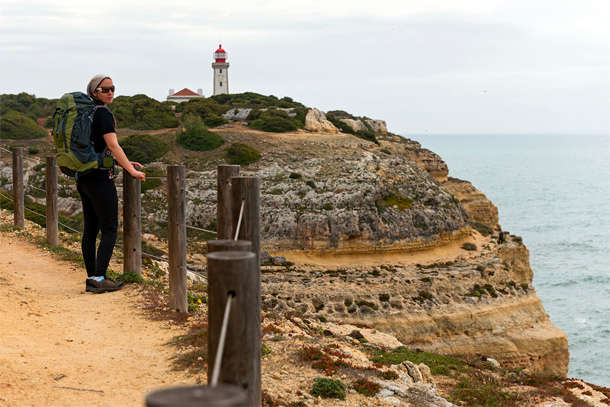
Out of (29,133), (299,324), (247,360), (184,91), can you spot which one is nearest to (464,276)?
(299,324)

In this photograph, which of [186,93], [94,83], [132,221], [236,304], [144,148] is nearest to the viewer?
[236,304]

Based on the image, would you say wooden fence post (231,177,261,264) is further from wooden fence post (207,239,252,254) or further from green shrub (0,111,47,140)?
green shrub (0,111,47,140)

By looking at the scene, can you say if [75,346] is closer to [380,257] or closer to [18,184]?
[18,184]

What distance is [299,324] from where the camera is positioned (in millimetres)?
8727

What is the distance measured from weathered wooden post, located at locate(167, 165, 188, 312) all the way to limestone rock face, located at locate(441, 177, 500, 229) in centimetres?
3775

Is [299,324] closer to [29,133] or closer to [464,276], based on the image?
[464,276]

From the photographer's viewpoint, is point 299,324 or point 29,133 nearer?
point 299,324

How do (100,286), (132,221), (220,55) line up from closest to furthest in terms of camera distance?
(100,286)
(132,221)
(220,55)

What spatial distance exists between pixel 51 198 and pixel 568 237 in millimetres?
82261

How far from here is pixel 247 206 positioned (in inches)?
169

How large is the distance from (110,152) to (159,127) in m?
32.0

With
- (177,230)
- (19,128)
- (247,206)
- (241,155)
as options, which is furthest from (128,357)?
(19,128)

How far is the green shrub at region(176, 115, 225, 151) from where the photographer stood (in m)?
32.9

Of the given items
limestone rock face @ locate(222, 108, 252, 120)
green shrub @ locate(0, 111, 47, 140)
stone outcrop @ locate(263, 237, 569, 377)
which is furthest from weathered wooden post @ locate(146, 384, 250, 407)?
limestone rock face @ locate(222, 108, 252, 120)
